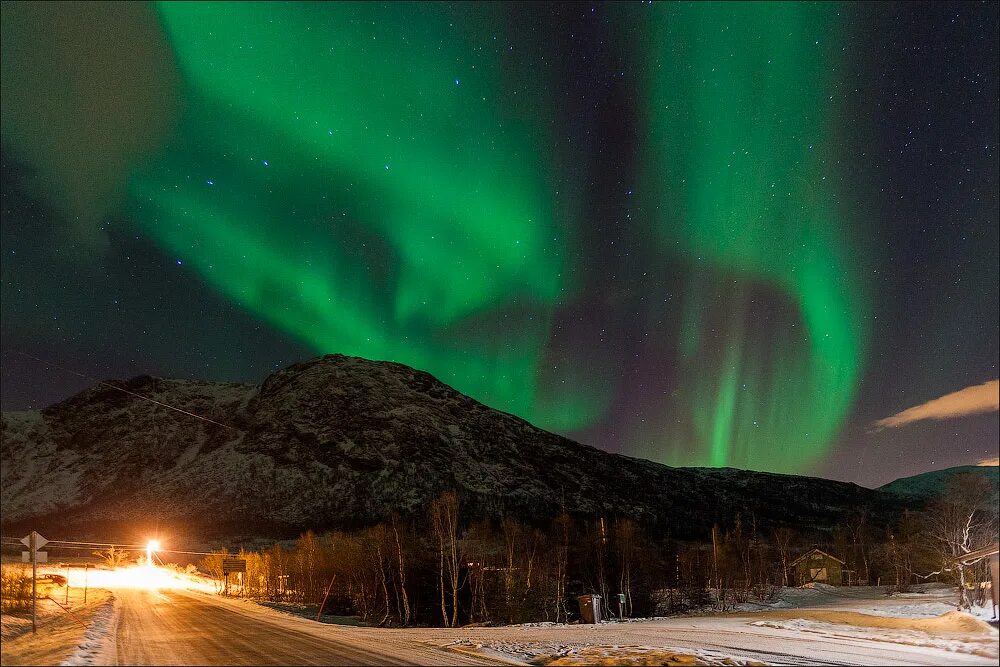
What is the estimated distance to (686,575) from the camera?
4102 inches

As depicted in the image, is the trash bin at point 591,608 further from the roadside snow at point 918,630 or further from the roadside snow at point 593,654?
the roadside snow at point 593,654

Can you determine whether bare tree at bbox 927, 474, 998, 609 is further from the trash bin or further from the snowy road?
the snowy road

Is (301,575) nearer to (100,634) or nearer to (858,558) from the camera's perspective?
(100,634)

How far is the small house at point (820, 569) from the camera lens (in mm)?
106000

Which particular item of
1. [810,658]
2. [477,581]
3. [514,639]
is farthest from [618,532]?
[810,658]

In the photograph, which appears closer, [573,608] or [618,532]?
[573,608]

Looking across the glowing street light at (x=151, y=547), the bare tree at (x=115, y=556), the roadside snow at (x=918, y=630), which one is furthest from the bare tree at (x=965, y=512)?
the bare tree at (x=115, y=556)

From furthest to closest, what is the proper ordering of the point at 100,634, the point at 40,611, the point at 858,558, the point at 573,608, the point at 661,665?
the point at 858,558, the point at 573,608, the point at 40,611, the point at 100,634, the point at 661,665

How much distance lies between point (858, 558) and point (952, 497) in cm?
9696

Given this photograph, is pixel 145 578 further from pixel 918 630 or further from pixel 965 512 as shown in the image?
pixel 918 630

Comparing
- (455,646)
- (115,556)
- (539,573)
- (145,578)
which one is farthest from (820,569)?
(115,556)

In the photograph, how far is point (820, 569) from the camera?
108250 mm

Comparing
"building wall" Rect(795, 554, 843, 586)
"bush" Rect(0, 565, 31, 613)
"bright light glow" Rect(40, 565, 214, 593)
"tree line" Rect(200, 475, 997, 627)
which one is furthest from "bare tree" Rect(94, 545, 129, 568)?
"building wall" Rect(795, 554, 843, 586)

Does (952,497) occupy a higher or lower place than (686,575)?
higher
